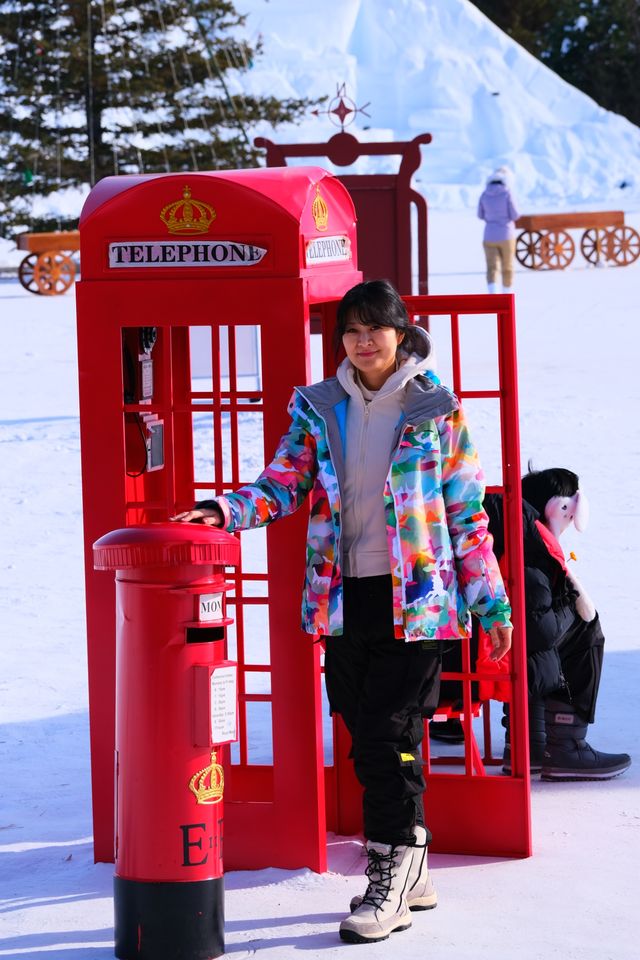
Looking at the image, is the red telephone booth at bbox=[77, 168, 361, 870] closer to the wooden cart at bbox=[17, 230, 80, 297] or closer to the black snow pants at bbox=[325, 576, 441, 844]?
the black snow pants at bbox=[325, 576, 441, 844]

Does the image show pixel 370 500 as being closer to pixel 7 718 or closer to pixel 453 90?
pixel 7 718

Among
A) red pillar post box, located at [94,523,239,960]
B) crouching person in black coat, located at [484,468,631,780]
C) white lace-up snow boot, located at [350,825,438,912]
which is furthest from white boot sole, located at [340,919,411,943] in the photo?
crouching person in black coat, located at [484,468,631,780]

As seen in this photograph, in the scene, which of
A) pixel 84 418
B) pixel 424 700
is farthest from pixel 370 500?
pixel 84 418

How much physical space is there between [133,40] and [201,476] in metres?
28.8

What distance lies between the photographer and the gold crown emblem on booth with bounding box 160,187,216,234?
13.1 ft

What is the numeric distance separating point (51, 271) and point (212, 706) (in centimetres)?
2146

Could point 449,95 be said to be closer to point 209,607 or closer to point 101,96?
point 101,96

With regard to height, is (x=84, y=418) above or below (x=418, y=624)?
above

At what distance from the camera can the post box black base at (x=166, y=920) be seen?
11.6ft

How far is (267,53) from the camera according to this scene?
62438 millimetres

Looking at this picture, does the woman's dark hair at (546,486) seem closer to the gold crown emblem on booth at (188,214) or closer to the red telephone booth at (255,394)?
the red telephone booth at (255,394)

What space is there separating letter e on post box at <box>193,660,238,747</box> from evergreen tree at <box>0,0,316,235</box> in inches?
1268

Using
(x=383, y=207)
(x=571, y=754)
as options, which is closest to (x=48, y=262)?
(x=383, y=207)

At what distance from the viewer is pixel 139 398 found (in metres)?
4.40
